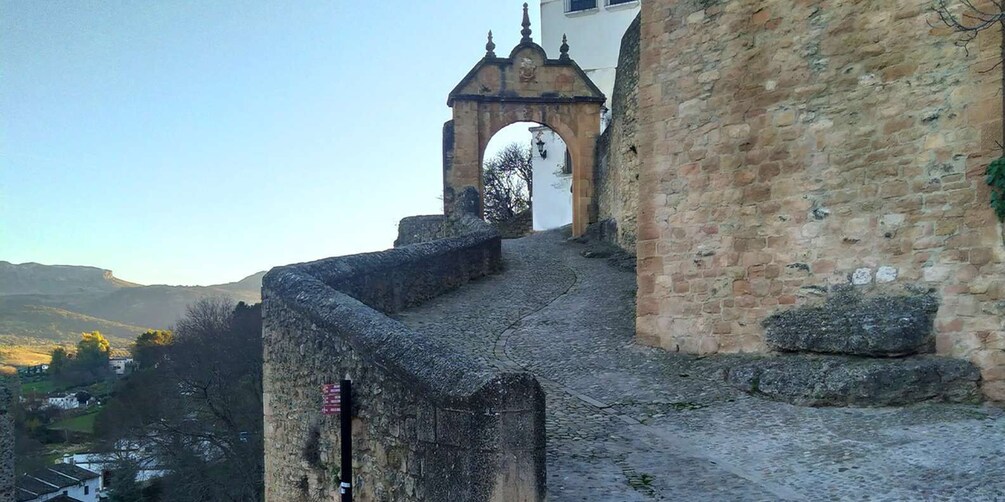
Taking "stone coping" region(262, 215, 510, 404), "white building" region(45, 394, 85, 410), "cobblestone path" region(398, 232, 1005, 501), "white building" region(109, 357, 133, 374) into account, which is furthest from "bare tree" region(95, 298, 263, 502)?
"white building" region(109, 357, 133, 374)

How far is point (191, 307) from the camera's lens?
34125 millimetres

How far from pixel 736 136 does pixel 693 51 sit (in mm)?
1171

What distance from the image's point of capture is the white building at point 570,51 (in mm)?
29922

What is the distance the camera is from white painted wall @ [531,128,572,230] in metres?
31.5

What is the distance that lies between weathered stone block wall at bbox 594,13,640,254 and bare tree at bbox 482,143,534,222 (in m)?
19.3

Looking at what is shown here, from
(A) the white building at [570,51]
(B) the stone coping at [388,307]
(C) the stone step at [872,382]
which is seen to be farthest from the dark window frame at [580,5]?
(C) the stone step at [872,382]

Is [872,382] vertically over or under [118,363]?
over

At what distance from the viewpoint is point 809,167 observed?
7.09 m

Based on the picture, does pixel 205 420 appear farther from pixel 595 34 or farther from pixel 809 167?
pixel 809 167

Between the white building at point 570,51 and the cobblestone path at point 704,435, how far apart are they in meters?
21.5

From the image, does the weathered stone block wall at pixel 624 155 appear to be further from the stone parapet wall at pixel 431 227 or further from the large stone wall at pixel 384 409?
the large stone wall at pixel 384 409

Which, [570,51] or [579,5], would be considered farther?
[579,5]

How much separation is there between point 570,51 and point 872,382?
26.4m

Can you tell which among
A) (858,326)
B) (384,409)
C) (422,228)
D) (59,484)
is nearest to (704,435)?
(858,326)
